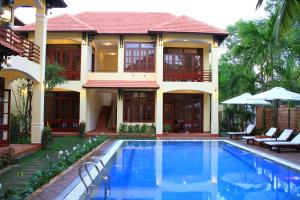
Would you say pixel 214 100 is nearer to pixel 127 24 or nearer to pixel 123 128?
pixel 123 128

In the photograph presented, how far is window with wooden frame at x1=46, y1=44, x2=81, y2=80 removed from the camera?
26156mm

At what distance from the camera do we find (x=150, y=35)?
26.2 metres

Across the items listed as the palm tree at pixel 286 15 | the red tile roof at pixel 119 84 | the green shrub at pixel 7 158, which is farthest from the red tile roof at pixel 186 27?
the green shrub at pixel 7 158

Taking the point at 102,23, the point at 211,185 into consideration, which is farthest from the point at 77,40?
the point at 211,185

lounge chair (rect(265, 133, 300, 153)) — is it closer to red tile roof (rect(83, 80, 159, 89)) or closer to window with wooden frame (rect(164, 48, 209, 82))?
red tile roof (rect(83, 80, 159, 89))

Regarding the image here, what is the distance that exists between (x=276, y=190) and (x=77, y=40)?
18.4 meters

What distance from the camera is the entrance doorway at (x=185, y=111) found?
27.0 metres

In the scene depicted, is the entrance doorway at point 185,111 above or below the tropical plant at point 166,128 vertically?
above

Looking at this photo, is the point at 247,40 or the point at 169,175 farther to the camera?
the point at 247,40

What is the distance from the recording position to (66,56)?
26.2 m

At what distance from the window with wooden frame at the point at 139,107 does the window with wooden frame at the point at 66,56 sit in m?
3.73

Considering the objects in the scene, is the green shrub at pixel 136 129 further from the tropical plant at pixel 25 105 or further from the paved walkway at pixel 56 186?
the paved walkway at pixel 56 186

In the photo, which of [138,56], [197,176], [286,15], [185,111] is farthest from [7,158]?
[185,111]

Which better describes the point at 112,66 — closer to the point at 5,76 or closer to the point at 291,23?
the point at 5,76
